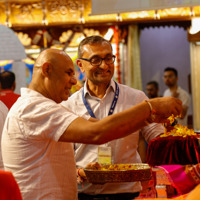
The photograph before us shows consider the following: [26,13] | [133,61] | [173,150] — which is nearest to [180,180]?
[173,150]

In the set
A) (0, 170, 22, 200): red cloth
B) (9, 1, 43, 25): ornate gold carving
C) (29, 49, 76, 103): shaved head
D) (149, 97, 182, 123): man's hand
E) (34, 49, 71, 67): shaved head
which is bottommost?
(0, 170, 22, 200): red cloth

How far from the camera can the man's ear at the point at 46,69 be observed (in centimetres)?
168

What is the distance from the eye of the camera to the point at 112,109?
7.39 ft

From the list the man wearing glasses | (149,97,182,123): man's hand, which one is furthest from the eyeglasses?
(149,97,182,123): man's hand

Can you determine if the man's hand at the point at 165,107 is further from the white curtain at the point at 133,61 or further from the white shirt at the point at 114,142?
the white curtain at the point at 133,61

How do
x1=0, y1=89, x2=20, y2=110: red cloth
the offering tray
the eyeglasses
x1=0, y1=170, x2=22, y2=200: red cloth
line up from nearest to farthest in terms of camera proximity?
x1=0, y1=170, x2=22, y2=200: red cloth
the offering tray
the eyeglasses
x1=0, y1=89, x2=20, y2=110: red cloth

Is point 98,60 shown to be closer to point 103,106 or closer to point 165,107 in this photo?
point 103,106

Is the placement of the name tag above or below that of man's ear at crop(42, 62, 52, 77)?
below

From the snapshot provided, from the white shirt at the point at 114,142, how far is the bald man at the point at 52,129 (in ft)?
1.45

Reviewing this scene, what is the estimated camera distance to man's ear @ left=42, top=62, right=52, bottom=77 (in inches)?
66.2

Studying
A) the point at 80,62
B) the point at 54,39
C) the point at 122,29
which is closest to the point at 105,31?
the point at 122,29

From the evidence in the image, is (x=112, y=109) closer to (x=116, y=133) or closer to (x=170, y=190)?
(x=170, y=190)

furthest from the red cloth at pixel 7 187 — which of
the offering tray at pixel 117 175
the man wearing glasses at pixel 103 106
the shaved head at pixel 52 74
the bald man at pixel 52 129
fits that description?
the man wearing glasses at pixel 103 106

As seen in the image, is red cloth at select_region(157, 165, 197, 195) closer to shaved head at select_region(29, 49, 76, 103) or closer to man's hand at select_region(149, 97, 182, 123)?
man's hand at select_region(149, 97, 182, 123)
